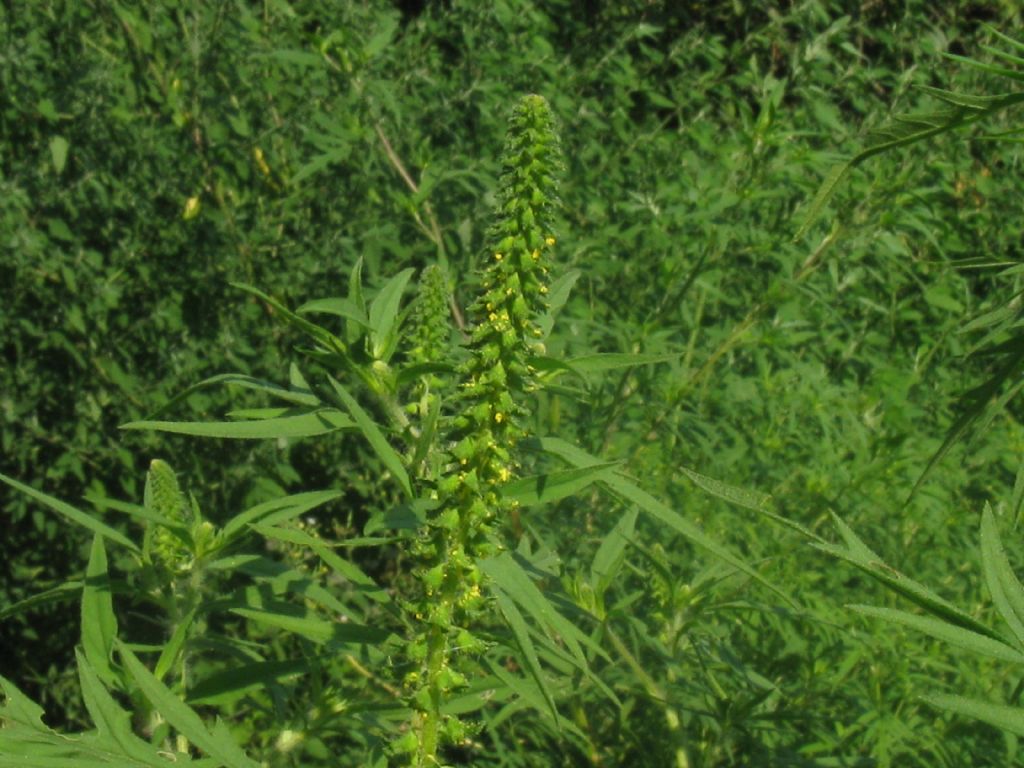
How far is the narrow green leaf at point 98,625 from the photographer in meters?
1.42

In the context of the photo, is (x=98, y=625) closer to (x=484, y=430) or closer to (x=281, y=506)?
(x=281, y=506)

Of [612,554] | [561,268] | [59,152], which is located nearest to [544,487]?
[612,554]

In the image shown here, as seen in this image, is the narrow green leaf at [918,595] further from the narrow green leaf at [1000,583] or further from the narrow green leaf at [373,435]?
the narrow green leaf at [373,435]

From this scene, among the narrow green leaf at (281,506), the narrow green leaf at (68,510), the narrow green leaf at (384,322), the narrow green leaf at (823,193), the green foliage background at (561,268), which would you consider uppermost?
the narrow green leaf at (823,193)

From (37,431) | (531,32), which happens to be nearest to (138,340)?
(37,431)

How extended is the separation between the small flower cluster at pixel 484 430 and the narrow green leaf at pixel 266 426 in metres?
0.14

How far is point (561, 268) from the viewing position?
3.10 meters

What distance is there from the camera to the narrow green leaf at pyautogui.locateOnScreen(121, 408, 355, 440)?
1.24 metres

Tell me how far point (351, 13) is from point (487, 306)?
2461 millimetres

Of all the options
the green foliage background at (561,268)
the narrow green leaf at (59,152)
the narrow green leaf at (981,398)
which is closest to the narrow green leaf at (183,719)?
the narrow green leaf at (981,398)

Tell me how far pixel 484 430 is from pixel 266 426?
0.71ft

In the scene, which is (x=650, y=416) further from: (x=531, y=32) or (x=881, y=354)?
(x=531, y=32)

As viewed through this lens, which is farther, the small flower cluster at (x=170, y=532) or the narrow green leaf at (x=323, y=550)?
the small flower cluster at (x=170, y=532)

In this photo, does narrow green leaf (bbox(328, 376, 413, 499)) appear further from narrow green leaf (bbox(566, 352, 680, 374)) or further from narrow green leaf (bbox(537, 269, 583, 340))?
narrow green leaf (bbox(537, 269, 583, 340))
